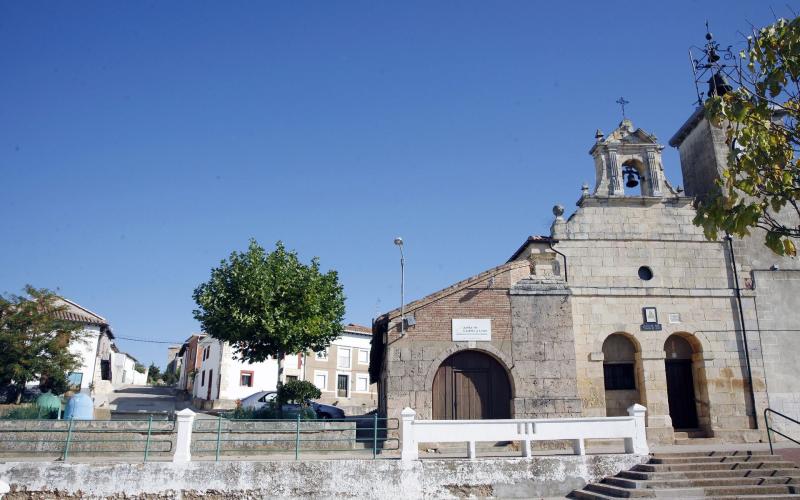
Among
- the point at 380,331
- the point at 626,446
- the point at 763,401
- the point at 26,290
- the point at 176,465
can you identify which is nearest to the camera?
the point at 176,465

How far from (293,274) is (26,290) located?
12.6 m

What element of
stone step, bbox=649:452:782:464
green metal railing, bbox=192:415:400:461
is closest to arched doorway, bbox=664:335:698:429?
stone step, bbox=649:452:782:464

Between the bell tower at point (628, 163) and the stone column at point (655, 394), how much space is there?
554 cm

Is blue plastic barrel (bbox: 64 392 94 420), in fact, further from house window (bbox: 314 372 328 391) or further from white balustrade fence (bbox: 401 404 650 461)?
house window (bbox: 314 372 328 391)

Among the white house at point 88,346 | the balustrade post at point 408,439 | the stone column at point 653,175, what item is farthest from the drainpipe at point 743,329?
the white house at point 88,346

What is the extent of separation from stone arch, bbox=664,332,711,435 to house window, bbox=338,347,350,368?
27.0 metres

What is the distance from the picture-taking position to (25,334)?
2242 cm

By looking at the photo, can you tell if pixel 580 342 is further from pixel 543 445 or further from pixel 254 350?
pixel 254 350

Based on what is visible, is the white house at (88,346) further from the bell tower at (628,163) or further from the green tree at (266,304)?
the bell tower at (628,163)

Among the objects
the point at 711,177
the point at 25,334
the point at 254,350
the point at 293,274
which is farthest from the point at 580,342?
the point at 25,334

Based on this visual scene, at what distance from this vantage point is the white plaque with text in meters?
17.2

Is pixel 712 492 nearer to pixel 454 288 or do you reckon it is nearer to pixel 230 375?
pixel 454 288

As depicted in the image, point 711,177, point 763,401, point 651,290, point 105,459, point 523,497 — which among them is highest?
point 711,177

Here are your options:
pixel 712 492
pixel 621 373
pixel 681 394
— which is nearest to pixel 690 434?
pixel 681 394
